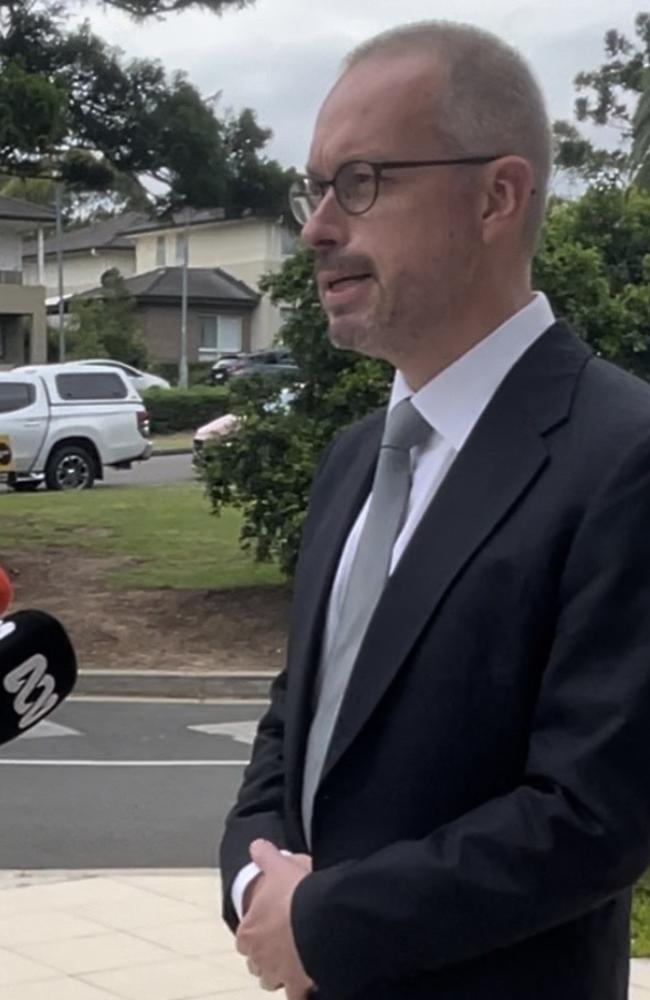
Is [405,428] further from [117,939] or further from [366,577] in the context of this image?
[117,939]

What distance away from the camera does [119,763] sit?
34.3 ft

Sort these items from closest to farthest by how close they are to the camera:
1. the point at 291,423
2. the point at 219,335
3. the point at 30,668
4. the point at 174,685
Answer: the point at 30,668
the point at 174,685
the point at 291,423
the point at 219,335

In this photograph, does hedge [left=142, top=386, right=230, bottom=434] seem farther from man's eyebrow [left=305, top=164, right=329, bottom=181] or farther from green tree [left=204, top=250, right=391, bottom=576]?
man's eyebrow [left=305, top=164, right=329, bottom=181]

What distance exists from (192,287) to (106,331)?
11621mm

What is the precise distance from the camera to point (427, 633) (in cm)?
224

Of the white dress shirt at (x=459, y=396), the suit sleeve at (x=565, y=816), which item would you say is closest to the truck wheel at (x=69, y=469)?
the white dress shirt at (x=459, y=396)

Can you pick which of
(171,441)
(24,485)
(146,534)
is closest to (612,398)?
(146,534)

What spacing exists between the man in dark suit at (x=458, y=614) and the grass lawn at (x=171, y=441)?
113ft

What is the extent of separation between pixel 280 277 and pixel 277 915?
12.6m

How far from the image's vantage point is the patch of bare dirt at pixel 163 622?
13836 millimetres

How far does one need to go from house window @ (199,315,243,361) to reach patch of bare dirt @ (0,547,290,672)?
184ft

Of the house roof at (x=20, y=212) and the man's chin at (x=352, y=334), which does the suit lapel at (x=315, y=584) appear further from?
the house roof at (x=20, y=212)

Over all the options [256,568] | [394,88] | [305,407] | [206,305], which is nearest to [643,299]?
[305,407]

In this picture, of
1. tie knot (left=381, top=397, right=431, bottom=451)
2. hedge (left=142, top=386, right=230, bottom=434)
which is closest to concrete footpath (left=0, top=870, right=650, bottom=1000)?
tie knot (left=381, top=397, right=431, bottom=451)
